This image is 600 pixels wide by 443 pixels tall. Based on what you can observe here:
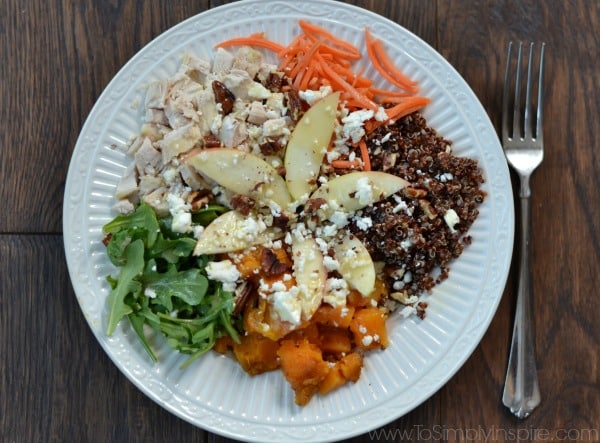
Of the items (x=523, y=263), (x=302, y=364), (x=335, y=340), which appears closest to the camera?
(x=302, y=364)

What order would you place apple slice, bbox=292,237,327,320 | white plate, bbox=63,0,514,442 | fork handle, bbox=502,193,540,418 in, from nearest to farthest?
1. apple slice, bbox=292,237,327,320
2. white plate, bbox=63,0,514,442
3. fork handle, bbox=502,193,540,418

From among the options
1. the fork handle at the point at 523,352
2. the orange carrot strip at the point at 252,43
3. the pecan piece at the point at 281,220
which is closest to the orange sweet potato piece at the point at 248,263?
the pecan piece at the point at 281,220

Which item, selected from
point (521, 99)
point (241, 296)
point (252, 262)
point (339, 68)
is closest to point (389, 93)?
point (339, 68)

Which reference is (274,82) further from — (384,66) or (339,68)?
(384,66)

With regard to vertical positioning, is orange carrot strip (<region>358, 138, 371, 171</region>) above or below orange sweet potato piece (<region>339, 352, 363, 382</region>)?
above

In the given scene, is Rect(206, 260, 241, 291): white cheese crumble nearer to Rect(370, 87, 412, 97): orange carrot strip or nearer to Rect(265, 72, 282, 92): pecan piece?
Rect(265, 72, 282, 92): pecan piece

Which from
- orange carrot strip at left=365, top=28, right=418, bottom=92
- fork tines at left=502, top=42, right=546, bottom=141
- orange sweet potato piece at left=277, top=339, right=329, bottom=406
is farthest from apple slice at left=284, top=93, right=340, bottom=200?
fork tines at left=502, top=42, right=546, bottom=141
